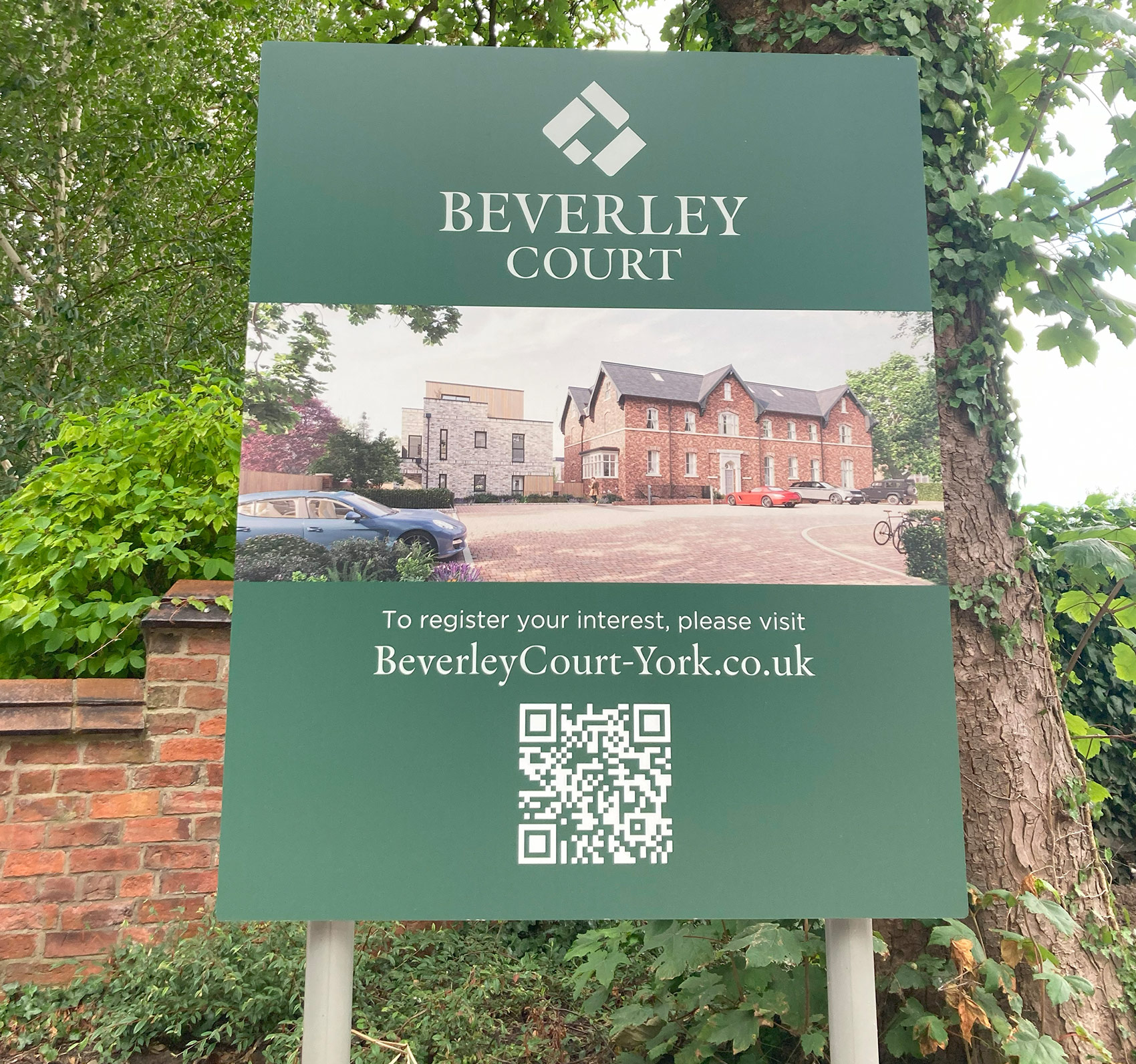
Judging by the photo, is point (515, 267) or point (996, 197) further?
point (996, 197)

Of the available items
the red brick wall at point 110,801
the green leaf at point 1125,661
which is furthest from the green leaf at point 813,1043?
the red brick wall at point 110,801

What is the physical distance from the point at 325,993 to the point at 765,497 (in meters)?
1.53

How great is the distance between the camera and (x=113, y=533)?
3264 mm

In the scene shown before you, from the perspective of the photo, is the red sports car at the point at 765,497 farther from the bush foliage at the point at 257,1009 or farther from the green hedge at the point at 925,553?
the bush foliage at the point at 257,1009

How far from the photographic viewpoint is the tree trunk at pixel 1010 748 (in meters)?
2.19

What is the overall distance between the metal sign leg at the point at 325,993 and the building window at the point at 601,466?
116 cm

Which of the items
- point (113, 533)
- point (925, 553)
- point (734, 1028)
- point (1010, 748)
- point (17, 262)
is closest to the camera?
point (925, 553)

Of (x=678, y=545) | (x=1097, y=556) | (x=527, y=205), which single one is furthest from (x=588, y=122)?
(x=1097, y=556)

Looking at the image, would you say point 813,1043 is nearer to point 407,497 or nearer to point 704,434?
point 704,434

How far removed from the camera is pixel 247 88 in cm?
876

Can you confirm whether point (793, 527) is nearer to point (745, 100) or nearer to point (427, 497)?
point (427, 497)

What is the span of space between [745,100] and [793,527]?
107cm

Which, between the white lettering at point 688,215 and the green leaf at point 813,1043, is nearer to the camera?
the white lettering at point 688,215

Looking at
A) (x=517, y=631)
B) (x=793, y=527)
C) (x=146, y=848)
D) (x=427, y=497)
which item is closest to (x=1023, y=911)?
(x=793, y=527)
